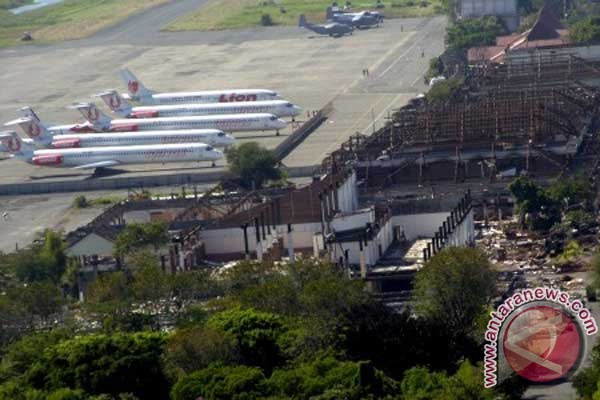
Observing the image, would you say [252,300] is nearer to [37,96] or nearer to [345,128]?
[345,128]

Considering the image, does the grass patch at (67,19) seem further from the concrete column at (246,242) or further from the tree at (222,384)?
the tree at (222,384)

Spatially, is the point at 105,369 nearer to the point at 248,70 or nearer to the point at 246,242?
the point at 246,242

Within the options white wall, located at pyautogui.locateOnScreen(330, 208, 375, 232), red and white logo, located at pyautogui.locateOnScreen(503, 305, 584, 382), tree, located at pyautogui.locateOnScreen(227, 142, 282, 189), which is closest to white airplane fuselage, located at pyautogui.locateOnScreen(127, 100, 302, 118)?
tree, located at pyautogui.locateOnScreen(227, 142, 282, 189)

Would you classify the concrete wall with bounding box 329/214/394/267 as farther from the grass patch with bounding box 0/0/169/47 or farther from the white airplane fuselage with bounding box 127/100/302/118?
the grass patch with bounding box 0/0/169/47

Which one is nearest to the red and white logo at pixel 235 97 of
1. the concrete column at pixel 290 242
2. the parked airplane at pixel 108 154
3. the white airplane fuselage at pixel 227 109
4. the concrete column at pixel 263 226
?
the white airplane fuselage at pixel 227 109

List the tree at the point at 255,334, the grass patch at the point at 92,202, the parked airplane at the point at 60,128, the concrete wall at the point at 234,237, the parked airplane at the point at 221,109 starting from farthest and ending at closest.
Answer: the parked airplane at the point at 221,109
the parked airplane at the point at 60,128
the grass patch at the point at 92,202
the concrete wall at the point at 234,237
the tree at the point at 255,334

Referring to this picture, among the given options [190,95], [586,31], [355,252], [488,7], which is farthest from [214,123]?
[355,252]

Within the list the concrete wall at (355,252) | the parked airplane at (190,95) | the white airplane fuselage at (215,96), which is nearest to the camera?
the concrete wall at (355,252)
